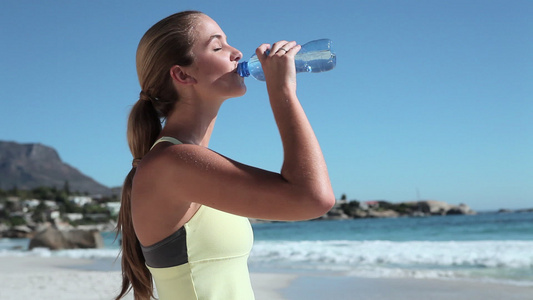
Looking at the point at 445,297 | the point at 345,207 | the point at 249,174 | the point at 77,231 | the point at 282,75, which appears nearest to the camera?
the point at 249,174

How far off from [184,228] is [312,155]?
360mm

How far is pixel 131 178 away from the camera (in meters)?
1.63

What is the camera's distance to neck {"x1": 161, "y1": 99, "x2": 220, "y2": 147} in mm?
1433

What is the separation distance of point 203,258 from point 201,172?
0.23 m

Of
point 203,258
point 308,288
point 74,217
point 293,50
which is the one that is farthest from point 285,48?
point 74,217

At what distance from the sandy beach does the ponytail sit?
438 cm

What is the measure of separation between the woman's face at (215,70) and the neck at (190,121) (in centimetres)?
4

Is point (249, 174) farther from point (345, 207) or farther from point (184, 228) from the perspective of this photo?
point (345, 207)

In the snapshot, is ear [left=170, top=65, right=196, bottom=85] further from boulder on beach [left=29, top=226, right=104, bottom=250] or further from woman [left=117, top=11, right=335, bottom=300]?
boulder on beach [left=29, top=226, right=104, bottom=250]

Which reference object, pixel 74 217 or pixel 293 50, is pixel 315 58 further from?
pixel 74 217

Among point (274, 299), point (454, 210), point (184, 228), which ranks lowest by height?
point (454, 210)

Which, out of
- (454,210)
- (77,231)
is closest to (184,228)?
(77,231)

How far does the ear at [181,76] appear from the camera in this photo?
141 centimetres

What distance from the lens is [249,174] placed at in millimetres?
1161
